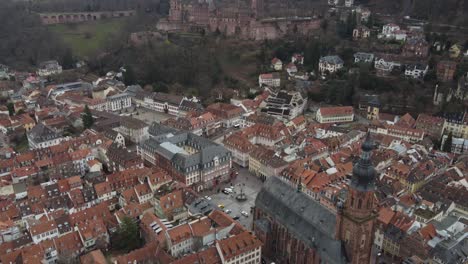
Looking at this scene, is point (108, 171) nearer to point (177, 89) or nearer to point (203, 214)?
point (203, 214)

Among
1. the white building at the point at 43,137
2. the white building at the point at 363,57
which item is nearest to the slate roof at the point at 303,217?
the white building at the point at 43,137

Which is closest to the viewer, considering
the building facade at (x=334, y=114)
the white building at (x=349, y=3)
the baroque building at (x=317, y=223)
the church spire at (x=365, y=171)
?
the church spire at (x=365, y=171)

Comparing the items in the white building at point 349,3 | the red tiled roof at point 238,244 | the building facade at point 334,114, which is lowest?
Answer: the red tiled roof at point 238,244

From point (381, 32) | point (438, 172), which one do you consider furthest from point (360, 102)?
point (381, 32)

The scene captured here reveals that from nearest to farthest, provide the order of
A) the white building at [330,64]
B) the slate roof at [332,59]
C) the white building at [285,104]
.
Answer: the white building at [285,104]
the white building at [330,64]
the slate roof at [332,59]

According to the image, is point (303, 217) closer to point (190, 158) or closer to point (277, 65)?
point (190, 158)

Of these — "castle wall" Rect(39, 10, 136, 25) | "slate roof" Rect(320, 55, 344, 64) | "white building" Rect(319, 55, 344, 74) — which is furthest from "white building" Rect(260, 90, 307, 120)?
"castle wall" Rect(39, 10, 136, 25)

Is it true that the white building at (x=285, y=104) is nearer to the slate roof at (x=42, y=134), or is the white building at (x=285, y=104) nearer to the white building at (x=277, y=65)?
the white building at (x=277, y=65)

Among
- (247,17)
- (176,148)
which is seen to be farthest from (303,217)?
(247,17)
